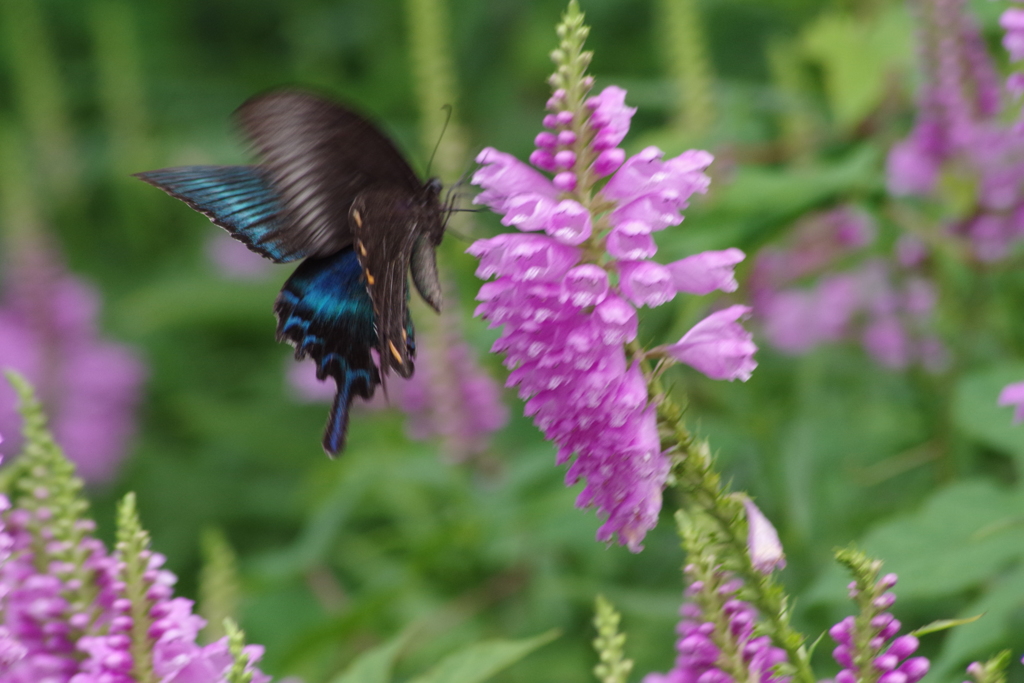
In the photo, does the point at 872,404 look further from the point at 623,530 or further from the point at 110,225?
the point at 110,225

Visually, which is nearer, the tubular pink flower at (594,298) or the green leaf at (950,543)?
the tubular pink flower at (594,298)

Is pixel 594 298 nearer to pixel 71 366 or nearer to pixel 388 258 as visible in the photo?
pixel 388 258

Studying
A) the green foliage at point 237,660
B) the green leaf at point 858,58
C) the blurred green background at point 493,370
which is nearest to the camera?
the green foliage at point 237,660

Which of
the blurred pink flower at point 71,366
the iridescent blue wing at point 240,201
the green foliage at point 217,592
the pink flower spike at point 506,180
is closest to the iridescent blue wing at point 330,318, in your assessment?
the iridescent blue wing at point 240,201

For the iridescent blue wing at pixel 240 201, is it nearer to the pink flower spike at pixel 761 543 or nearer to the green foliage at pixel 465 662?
the green foliage at pixel 465 662

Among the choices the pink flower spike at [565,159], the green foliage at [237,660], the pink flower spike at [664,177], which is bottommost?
the green foliage at [237,660]

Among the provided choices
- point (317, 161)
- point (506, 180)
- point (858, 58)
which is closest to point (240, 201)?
point (317, 161)

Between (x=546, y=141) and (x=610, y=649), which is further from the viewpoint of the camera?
(x=546, y=141)
